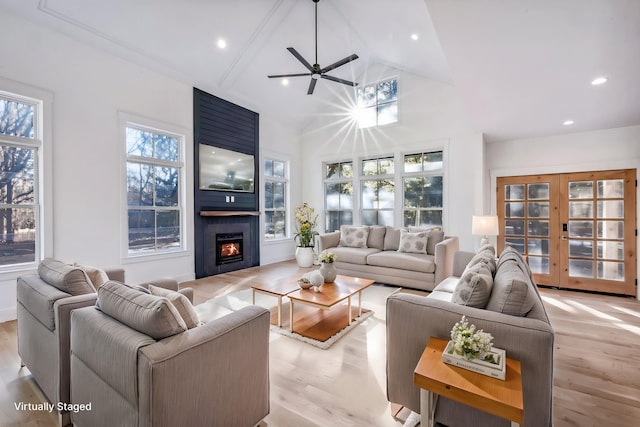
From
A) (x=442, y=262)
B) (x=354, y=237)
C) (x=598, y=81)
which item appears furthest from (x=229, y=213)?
(x=598, y=81)

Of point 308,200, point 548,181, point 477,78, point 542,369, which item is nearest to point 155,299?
point 542,369

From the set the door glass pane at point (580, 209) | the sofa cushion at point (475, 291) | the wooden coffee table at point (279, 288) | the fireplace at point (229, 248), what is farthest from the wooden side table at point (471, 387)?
the fireplace at point (229, 248)

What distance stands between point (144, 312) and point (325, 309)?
6.48 ft

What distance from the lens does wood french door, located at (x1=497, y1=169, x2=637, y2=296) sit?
170 inches

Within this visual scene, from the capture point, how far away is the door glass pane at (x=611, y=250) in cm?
435

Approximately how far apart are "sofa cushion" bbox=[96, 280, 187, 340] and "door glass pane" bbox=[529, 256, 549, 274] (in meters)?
5.60

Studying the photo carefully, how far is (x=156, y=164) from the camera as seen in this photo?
469 cm

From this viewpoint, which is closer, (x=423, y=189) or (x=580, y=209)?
(x=580, y=209)

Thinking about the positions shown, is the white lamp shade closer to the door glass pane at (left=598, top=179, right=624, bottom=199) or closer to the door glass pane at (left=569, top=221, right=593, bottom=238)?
the door glass pane at (left=569, top=221, right=593, bottom=238)

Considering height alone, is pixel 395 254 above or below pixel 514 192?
below

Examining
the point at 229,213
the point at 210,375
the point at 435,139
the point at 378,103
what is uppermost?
the point at 378,103

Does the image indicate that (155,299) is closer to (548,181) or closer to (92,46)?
(92,46)

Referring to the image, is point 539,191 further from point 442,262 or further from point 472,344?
point 472,344

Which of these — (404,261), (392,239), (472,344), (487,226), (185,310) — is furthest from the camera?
(392,239)
